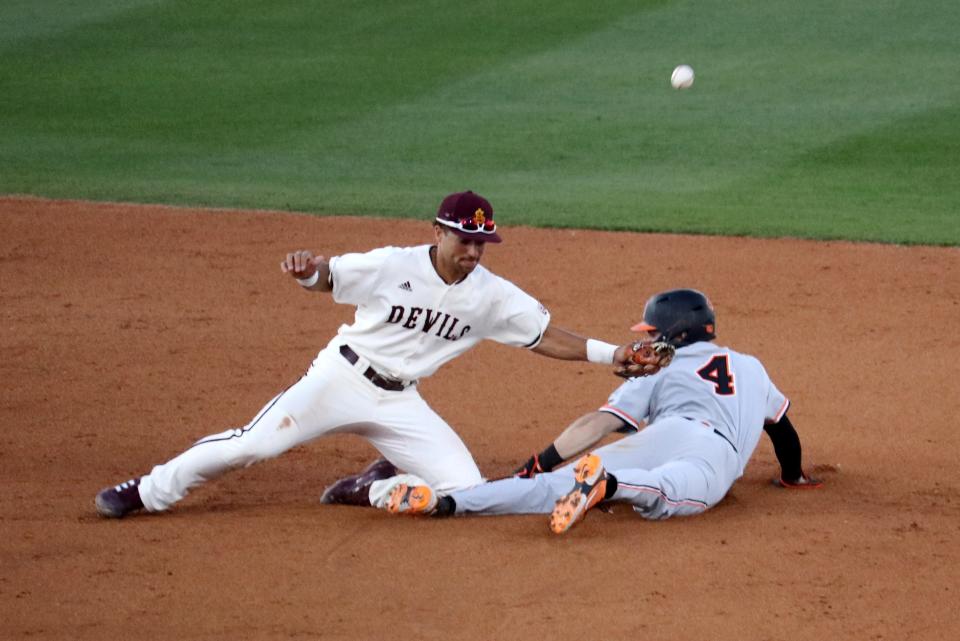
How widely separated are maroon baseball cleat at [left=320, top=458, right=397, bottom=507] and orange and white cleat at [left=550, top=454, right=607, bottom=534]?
99cm

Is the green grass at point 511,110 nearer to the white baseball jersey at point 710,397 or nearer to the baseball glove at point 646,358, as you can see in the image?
the white baseball jersey at point 710,397

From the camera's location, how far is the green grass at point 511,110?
13.3 m

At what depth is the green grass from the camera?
13.3 m

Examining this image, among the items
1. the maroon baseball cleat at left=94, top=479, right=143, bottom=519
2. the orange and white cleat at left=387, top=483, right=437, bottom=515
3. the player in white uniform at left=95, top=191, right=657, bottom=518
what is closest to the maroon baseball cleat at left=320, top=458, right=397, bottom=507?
the player in white uniform at left=95, top=191, right=657, bottom=518

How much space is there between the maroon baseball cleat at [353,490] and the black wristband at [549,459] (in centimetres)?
73

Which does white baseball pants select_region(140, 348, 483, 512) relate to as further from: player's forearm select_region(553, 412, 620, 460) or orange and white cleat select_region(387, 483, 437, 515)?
player's forearm select_region(553, 412, 620, 460)

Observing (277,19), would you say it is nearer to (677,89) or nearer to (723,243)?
(677,89)

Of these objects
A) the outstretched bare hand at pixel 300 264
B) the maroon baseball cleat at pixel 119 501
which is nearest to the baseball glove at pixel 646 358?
the outstretched bare hand at pixel 300 264

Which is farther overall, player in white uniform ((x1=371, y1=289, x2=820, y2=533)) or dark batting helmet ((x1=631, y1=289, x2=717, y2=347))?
dark batting helmet ((x1=631, y1=289, x2=717, y2=347))

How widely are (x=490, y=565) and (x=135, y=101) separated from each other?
1238cm

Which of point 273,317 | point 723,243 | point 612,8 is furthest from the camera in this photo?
point 612,8

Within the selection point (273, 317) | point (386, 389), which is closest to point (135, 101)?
point (273, 317)

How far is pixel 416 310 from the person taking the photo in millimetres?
6508

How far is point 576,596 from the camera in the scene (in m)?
5.43
